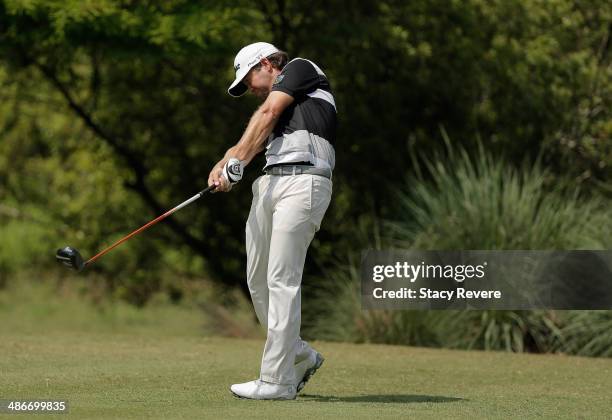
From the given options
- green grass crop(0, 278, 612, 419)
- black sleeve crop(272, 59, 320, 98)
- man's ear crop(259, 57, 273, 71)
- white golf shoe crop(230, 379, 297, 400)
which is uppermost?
man's ear crop(259, 57, 273, 71)

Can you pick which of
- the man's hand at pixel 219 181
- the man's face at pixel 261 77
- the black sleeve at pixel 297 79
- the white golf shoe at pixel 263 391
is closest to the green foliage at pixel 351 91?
the man's face at pixel 261 77

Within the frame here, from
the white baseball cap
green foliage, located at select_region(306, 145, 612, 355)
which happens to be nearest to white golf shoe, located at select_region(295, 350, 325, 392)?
the white baseball cap

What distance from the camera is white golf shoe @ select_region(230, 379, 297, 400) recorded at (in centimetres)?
689

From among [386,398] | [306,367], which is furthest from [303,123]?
[386,398]

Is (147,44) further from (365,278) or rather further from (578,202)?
(578,202)

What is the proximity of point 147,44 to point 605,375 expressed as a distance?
646cm

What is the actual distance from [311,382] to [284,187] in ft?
5.88

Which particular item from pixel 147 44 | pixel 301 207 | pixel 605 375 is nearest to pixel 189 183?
pixel 147 44

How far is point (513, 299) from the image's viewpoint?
38.8ft

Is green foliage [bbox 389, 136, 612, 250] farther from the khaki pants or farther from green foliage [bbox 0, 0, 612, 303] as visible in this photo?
the khaki pants

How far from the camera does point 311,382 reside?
8.17m

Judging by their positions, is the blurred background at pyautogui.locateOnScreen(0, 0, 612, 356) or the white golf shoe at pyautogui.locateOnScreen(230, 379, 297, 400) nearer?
the white golf shoe at pyautogui.locateOnScreen(230, 379, 297, 400)

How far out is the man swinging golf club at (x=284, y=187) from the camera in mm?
6875

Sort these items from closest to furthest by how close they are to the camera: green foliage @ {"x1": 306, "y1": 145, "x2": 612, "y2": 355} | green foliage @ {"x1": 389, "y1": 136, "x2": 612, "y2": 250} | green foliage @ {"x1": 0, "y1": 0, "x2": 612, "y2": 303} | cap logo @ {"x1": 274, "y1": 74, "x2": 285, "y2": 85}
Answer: cap logo @ {"x1": 274, "y1": 74, "x2": 285, "y2": 85} < green foliage @ {"x1": 306, "y1": 145, "x2": 612, "y2": 355} < green foliage @ {"x1": 389, "y1": 136, "x2": 612, "y2": 250} < green foliage @ {"x1": 0, "y1": 0, "x2": 612, "y2": 303}
